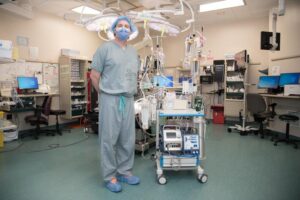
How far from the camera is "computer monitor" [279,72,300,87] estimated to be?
13.7 feet

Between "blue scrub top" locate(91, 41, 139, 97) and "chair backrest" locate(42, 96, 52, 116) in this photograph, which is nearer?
"blue scrub top" locate(91, 41, 139, 97)

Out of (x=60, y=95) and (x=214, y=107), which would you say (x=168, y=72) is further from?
(x=60, y=95)

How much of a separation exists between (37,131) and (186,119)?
127 inches

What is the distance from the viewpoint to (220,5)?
5074mm

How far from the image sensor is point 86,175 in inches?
104

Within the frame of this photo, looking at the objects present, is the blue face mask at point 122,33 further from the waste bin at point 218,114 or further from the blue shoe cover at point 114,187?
the waste bin at point 218,114

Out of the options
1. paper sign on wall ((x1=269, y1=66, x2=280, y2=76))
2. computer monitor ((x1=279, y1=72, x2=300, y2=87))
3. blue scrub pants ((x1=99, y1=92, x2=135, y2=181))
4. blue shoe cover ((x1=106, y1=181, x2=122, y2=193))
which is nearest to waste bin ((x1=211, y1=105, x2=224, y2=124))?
paper sign on wall ((x1=269, y1=66, x2=280, y2=76))

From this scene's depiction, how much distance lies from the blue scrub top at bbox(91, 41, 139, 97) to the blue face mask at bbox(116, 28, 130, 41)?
0.09 m

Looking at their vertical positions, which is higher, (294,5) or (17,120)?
(294,5)

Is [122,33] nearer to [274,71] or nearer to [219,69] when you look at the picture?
[274,71]

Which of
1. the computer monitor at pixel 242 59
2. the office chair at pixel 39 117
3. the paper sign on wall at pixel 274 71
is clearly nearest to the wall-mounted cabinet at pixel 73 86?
the office chair at pixel 39 117

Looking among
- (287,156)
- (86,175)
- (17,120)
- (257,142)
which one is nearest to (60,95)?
(17,120)

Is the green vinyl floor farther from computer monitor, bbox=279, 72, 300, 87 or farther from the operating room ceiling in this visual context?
the operating room ceiling

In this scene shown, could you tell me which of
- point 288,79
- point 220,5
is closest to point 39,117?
point 220,5
